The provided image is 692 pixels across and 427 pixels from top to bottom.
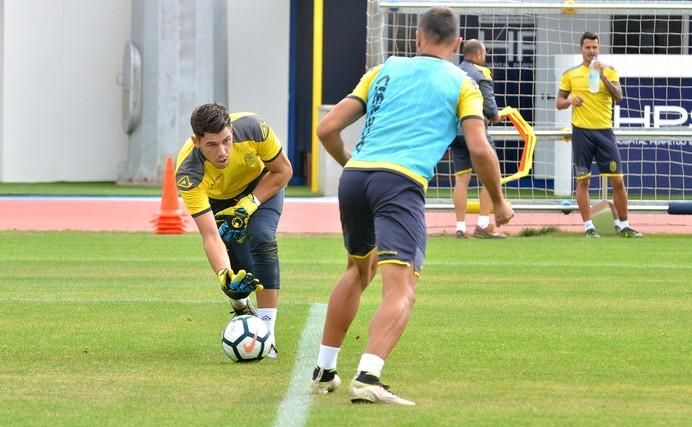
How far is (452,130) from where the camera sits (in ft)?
22.0

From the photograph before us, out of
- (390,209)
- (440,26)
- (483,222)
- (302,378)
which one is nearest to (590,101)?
(483,222)

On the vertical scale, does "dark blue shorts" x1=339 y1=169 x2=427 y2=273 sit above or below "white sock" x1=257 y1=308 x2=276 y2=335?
above

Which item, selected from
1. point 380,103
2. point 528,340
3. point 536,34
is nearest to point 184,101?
point 536,34

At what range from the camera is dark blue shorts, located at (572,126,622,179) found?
16.3 metres

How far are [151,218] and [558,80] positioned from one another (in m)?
6.63

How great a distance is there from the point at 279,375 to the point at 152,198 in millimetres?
15525

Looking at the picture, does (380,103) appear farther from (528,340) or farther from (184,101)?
(184,101)

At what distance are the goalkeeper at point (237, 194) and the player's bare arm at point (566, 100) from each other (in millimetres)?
8394

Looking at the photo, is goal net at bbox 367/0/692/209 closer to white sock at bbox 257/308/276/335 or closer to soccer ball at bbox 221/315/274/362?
white sock at bbox 257/308/276/335

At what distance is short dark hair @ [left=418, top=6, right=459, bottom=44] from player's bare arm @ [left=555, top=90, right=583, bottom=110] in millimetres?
9838

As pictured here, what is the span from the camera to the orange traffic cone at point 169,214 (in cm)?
1694

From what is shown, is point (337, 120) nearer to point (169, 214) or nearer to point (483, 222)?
point (483, 222)

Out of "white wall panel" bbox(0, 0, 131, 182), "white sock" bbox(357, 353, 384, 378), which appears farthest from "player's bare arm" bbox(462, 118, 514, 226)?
"white wall panel" bbox(0, 0, 131, 182)

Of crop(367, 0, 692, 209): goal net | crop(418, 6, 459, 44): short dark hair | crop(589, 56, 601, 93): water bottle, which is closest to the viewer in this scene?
crop(418, 6, 459, 44): short dark hair
